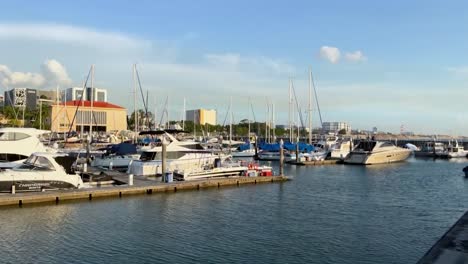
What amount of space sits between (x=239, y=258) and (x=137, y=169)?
26301 millimetres

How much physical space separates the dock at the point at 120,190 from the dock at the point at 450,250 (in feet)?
72.6

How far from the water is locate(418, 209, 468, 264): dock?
3889 millimetres

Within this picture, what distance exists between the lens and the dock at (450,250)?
12008 mm

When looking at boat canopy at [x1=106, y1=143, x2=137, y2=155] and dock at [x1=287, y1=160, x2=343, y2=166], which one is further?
dock at [x1=287, y1=160, x2=343, y2=166]

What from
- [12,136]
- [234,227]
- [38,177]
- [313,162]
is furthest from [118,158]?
[234,227]

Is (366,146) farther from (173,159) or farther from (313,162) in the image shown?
(173,159)

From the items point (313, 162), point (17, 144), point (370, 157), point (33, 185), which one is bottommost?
point (313, 162)

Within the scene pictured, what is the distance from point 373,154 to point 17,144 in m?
51.3

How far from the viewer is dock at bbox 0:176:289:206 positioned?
27.8m

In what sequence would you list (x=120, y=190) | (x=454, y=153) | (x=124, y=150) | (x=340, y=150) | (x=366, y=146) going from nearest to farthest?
(x=120, y=190) → (x=124, y=150) → (x=366, y=146) → (x=340, y=150) → (x=454, y=153)

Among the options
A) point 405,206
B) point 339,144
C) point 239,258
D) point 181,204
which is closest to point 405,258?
point 239,258

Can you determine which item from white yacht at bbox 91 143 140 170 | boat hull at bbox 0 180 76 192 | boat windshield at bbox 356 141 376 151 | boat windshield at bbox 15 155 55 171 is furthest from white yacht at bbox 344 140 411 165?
boat windshield at bbox 15 155 55 171

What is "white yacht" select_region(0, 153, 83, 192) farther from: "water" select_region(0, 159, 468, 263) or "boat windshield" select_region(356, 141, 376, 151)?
"boat windshield" select_region(356, 141, 376, 151)

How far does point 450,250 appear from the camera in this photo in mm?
12969
